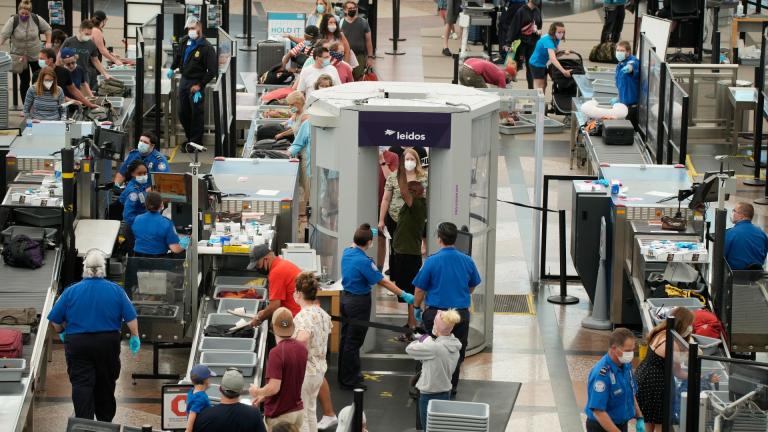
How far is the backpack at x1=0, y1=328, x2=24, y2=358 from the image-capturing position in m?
13.5

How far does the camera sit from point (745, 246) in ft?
51.5

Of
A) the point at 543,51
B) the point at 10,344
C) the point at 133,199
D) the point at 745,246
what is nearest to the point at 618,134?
the point at 745,246

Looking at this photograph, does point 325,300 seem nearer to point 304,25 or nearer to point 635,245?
point 635,245

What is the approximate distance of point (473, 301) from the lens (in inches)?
631

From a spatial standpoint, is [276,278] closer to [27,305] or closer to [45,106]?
[27,305]

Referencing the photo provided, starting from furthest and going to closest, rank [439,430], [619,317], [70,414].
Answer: [619,317] < [70,414] < [439,430]

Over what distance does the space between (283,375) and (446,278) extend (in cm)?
264

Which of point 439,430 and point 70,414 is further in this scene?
point 70,414

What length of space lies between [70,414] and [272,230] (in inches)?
123

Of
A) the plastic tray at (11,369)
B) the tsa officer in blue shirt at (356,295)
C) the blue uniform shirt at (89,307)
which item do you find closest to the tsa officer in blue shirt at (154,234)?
the tsa officer in blue shirt at (356,295)

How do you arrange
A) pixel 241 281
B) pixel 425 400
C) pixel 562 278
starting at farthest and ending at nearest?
pixel 562 278
pixel 241 281
pixel 425 400

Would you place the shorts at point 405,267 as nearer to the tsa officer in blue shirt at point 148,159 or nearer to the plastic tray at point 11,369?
the tsa officer in blue shirt at point 148,159

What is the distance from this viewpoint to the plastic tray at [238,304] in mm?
14930

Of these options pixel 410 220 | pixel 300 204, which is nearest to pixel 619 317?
pixel 410 220
